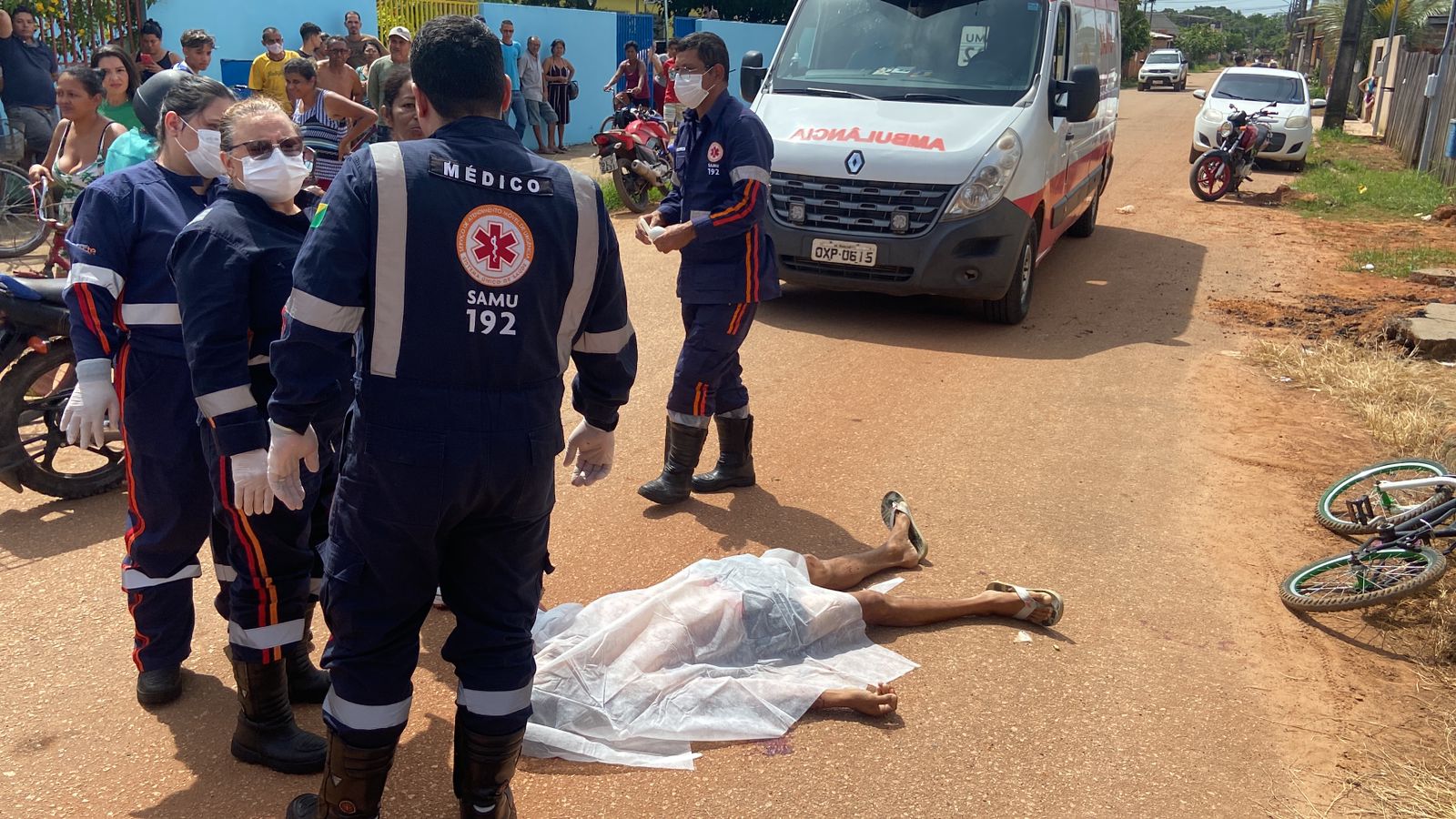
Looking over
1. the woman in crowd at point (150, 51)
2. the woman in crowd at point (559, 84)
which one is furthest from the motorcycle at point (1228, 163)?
the woman in crowd at point (150, 51)

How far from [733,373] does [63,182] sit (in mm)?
4967

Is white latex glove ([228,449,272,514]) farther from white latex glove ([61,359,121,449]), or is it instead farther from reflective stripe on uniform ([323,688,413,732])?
white latex glove ([61,359,121,449])

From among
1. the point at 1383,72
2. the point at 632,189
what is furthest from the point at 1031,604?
the point at 1383,72

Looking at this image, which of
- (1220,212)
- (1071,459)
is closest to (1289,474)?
(1071,459)

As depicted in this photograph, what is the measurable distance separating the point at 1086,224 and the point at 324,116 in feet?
28.6

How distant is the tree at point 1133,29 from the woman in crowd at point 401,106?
51026mm

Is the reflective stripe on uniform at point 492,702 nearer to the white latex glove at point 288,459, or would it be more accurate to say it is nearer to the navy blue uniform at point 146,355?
the white latex glove at point 288,459

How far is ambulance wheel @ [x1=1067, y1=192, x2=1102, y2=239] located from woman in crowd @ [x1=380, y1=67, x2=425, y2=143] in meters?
9.60

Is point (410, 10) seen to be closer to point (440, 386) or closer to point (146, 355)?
point (146, 355)

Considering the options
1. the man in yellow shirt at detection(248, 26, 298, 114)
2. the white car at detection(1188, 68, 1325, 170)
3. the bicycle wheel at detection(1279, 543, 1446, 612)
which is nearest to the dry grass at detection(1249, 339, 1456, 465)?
the bicycle wheel at detection(1279, 543, 1446, 612)

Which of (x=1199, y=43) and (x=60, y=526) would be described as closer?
(x=60, y=526)

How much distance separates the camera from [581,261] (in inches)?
105

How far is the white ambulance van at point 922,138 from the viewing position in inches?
316

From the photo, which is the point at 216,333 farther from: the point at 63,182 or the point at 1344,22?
the point at 1344,22
